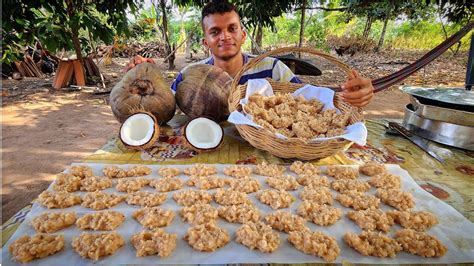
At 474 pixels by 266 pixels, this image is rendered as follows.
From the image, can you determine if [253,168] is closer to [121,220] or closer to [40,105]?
[121,220]

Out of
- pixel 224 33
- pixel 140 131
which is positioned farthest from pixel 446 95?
pixel 140 131

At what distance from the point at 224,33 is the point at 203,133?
1.04 m

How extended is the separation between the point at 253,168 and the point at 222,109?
1.94 feet

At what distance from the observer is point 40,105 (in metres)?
5.10

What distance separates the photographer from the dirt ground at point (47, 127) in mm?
2629

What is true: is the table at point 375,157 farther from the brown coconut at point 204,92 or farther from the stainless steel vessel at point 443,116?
A: the brown coconut at point 204,92

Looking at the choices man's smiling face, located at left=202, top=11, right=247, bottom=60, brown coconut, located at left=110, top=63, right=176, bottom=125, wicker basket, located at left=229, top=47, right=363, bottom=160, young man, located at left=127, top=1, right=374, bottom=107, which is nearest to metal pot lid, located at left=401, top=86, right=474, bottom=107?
wicker basket, located at left=229, top=47, right=363, bottom=160

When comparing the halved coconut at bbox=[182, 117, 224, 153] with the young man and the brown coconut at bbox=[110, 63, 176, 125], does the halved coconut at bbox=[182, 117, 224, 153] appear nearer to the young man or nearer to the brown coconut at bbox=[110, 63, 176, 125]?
the brown coconut at bbox=[110, 63, 176, 125]

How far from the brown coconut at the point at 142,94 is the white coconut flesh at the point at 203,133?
32 centimetres

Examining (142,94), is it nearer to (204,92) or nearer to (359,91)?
(204,92)

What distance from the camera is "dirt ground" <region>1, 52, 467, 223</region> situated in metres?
2.63

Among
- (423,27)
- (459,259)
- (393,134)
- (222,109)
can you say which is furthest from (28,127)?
(423,27)

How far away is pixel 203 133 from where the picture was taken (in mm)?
1688

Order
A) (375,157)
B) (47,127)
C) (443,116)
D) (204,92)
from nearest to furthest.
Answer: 1. (443,116)
2. (375,157)
3. (204,92)
4. (47,127)
